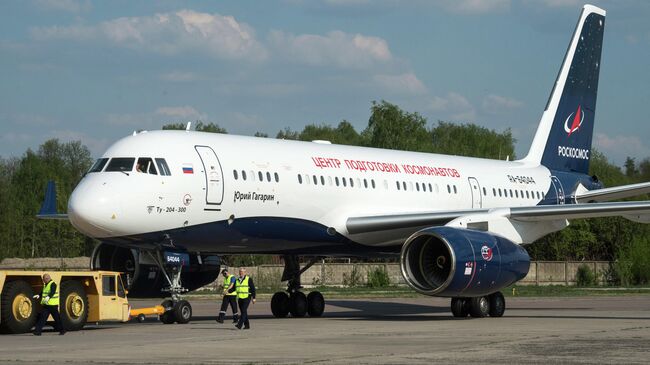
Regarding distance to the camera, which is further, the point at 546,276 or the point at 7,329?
the point at 546,276

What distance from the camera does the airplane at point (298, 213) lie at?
79.9ft

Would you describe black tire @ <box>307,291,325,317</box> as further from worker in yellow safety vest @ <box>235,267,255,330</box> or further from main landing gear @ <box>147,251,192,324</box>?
worker in yellow safety vest @ <box>235,267,255,330</box>

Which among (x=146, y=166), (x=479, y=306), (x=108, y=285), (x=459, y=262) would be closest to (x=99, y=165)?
(x=146, y=166)

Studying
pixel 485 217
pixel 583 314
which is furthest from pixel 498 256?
pixel 583 314

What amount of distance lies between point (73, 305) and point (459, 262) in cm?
858

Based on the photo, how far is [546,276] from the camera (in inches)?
2350

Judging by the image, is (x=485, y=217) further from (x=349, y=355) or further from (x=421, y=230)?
(x=349, y=355)

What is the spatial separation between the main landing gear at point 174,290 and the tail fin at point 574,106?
15605 mm

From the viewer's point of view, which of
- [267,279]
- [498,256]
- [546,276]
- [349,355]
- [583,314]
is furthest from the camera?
[546,276]

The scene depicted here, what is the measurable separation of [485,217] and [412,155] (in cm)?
535

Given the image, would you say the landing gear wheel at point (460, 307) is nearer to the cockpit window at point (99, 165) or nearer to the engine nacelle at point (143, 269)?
the engine nacelle at point (143, 269)

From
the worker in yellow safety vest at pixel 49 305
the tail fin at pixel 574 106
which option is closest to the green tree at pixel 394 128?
the tail fin at pixel 574 106

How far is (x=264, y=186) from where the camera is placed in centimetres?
2628

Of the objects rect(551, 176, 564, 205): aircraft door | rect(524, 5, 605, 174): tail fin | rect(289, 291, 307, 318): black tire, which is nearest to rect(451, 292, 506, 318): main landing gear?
rect(289, 291, 307, 318): black tire
